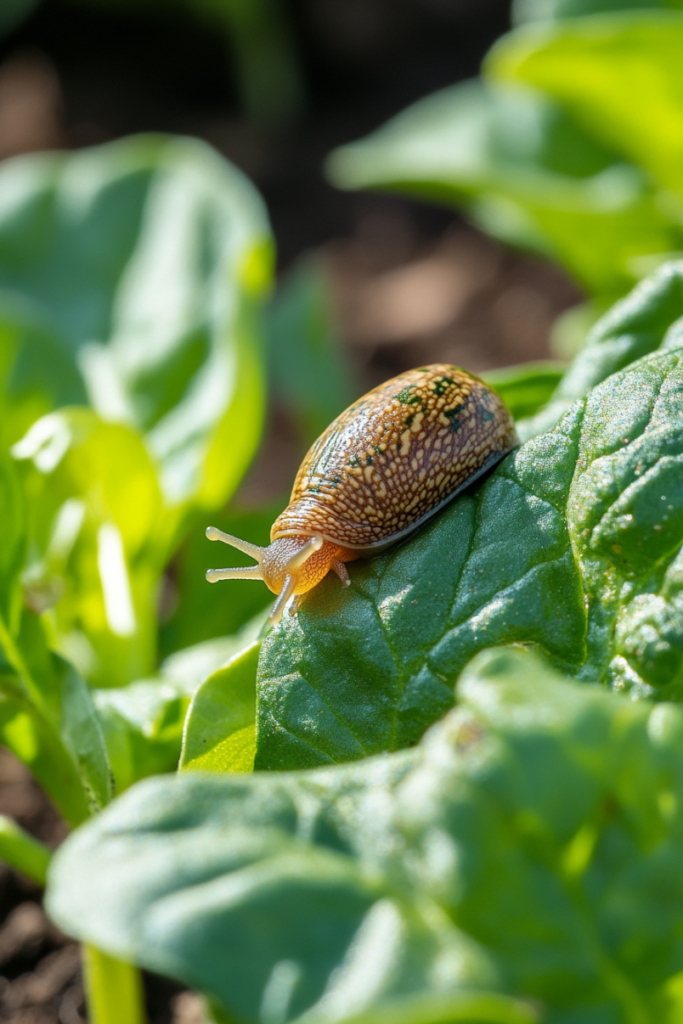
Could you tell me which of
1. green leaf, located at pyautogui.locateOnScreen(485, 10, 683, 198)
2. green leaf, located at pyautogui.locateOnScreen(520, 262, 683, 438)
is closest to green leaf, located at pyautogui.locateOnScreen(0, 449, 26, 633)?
green leaf, located at pyautogui.locateOnScreen(520, 262, 683, 438)

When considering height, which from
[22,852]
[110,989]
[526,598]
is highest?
[526,598]

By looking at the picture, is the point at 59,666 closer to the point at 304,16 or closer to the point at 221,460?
the point at 221,460

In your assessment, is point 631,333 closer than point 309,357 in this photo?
Yes

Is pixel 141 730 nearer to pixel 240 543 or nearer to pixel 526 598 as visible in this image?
pixel 240 543

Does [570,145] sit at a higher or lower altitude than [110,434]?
lower

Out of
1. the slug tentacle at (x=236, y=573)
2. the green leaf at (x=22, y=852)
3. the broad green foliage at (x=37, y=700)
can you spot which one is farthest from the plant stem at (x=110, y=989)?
the slug tentacle at (x=236, y=573)

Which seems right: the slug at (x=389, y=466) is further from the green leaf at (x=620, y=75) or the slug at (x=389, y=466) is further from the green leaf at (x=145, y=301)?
the green leaf at (x=620, y=75)

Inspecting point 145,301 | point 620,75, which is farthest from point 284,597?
point 620,75
